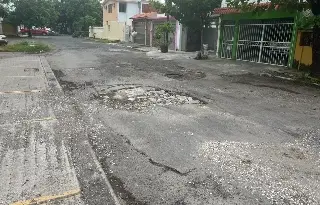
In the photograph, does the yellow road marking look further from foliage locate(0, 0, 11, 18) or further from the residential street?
foliage locate(0, 0, 11, 18)

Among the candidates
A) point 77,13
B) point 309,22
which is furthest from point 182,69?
point 77,13

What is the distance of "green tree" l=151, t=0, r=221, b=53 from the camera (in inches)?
717

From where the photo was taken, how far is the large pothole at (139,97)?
7.80 metres

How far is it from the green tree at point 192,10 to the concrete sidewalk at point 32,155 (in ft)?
40.2

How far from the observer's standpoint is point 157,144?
5.25m

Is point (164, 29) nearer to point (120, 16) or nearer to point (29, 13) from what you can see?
point (120, 16)

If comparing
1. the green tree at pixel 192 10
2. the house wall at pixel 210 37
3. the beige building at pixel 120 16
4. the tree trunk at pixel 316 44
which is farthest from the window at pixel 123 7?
the tree trunk at pixel 316 44

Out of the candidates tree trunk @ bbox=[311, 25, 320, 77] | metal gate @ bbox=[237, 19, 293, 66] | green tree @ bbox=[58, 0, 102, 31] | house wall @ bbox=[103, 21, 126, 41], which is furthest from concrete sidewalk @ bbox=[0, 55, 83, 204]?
green tree @ bbox=[58, 0, 102, 31]

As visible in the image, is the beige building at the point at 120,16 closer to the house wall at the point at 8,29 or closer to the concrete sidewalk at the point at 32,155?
the house wall at the point at 8,29

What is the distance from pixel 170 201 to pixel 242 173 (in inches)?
49.6

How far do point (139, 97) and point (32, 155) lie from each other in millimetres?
4263

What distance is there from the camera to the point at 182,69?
14258 mm

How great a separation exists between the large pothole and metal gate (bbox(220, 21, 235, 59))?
33.8 feet

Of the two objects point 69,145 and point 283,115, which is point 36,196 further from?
point 283,115
